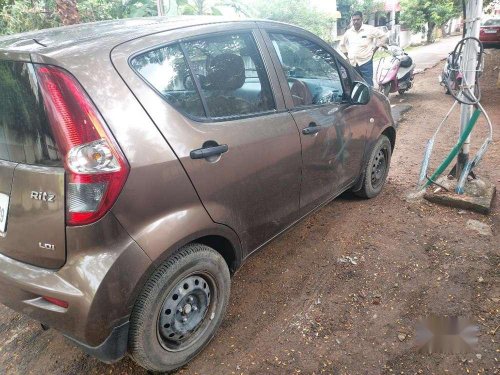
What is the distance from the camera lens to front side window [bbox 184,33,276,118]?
81.7 inches

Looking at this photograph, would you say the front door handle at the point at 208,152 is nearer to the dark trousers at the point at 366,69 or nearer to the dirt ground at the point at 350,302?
the dirt ground at the point at 350,302

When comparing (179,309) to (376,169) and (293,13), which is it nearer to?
(376,169)

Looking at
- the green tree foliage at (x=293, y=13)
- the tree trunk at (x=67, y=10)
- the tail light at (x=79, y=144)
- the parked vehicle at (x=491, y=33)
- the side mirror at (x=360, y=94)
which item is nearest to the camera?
the tail light at (x=79, y=144)

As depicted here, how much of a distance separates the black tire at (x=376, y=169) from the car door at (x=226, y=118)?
1.30m

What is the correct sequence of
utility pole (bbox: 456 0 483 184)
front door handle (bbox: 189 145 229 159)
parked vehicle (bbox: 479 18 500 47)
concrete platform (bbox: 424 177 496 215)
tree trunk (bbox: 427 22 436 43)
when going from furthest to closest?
1. tree trunk (bbox: 427 22 436 43)
2. parked vehicle (bbox: 479 18 500 47)
3. concrete platform (bbox: 424 177 496 215)
4. utility pole (bbox: 456 0 483 184)
5. front door handle (bbox: 189 145 229 159)

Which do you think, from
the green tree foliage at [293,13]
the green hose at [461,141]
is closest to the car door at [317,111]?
the green hose at [461,141]

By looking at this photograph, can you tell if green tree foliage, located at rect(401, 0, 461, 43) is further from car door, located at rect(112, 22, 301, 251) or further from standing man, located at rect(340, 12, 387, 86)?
car door, located at rect(112, 22, 301, 251)

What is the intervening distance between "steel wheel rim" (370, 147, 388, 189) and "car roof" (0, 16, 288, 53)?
2185mm

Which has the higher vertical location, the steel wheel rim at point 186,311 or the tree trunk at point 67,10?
the tree trunk at point 67,10

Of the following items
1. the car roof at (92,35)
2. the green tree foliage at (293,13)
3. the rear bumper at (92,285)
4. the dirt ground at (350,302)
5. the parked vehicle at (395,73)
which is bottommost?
the dirt ground at (350,302)

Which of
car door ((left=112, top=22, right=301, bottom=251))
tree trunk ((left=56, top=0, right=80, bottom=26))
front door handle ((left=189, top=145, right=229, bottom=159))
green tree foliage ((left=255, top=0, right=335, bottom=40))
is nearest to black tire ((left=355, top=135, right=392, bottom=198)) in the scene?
car door ((left=112, top=22, right=301, bottom=251))

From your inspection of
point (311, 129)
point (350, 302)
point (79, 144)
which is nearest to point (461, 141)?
point (311, 129)

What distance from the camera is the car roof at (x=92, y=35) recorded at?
5.73ft

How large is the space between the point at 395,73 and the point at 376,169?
4953mm
